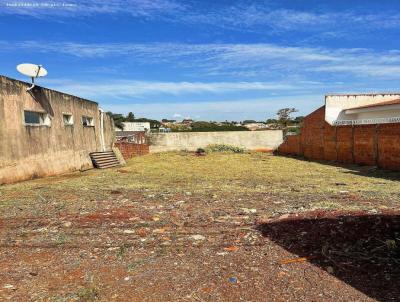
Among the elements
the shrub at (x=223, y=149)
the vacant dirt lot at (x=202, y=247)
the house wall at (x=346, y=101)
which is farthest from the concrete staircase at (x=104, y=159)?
the house wall at (x=346, y=101)

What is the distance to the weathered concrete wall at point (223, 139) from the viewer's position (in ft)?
91.2

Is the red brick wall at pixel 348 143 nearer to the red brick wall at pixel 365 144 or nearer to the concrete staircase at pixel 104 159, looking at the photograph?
the red brick wall at pixel 365 144

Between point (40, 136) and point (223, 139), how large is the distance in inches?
667

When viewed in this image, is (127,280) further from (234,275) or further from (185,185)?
(185,185)

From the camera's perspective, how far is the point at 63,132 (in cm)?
1473

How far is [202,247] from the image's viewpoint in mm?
4746

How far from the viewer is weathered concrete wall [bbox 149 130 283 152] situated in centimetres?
2780

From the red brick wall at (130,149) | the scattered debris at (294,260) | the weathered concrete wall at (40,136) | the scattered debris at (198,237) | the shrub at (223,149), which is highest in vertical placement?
the weathered concrete wall at (40,136)

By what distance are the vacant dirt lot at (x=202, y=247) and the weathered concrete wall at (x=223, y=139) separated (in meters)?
19.5

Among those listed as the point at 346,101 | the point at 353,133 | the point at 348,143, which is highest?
the point at 346,101

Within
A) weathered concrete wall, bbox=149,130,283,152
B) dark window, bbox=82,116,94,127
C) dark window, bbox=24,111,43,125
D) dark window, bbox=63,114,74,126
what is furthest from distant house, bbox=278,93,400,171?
dark window, bbox=24,111,43,125

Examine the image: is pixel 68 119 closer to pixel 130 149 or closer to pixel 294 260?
pixel 130 149

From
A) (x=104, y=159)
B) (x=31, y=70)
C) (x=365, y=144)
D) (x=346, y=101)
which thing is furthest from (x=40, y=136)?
(x=346, y=101)

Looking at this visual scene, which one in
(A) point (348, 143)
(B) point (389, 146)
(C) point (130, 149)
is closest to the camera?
(B) point (389, 146)
